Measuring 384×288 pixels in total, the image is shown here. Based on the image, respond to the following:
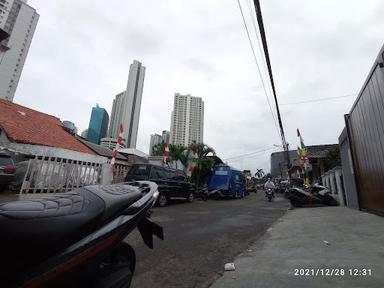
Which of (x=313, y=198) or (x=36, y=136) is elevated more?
(x=36, y=136)

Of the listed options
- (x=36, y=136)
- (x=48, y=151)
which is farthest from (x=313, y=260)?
(x=36, y=136)

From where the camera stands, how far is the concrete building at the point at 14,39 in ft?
112

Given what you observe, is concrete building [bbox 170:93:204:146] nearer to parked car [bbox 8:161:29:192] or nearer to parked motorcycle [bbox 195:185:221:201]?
parked motorcycle [bbox 195:185:221:201]

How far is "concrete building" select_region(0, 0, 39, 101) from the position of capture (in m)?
34.2

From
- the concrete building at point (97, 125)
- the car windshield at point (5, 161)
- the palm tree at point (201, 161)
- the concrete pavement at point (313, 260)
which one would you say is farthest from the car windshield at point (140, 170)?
the concrete building at point (97, 125)

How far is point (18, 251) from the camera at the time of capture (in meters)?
1.23

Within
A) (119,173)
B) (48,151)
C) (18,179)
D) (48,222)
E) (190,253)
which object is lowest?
(190,253)

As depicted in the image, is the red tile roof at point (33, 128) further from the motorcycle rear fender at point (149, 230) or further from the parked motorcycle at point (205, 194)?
the motorcycle rear fender at point (149, 230)

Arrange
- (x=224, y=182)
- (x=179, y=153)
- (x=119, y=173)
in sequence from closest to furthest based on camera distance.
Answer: (x=119, y=173) < (x=224, y=182) < (x=179, y=153)

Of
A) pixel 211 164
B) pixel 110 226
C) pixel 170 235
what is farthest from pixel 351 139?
pixel 211 164

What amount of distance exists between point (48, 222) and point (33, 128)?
16601 mm

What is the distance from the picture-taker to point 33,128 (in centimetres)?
1508

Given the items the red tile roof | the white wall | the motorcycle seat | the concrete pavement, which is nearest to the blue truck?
the white wall

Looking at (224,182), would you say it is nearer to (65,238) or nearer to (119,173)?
(119,173)
